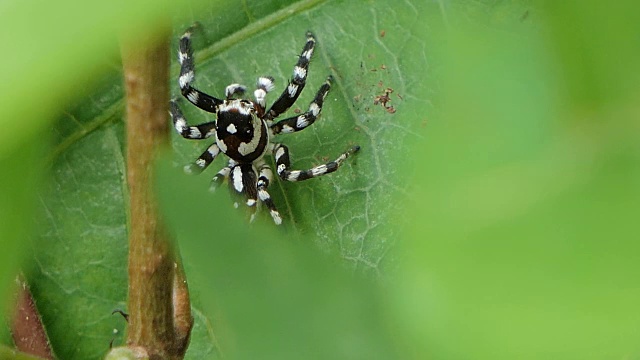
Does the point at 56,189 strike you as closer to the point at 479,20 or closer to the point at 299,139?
the point at 299,139

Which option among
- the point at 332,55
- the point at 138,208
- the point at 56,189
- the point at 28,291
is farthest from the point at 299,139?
the point at 138,208

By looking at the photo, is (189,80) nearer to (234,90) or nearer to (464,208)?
(234,90)

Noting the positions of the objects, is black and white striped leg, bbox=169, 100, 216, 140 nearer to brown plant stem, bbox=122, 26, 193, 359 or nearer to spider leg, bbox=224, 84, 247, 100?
spider leg, bbox=224, 84, 247, 100

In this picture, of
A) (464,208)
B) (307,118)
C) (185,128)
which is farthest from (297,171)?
(464,208)

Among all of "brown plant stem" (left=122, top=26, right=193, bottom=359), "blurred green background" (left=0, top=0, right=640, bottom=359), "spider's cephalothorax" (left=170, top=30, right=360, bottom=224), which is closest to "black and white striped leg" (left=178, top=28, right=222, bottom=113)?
"spider's cephalothorax" (left=170, top=30, right=360, bottom=224)

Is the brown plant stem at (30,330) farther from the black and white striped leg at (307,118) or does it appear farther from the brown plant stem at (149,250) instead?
the black and white striped leg at (307,118)

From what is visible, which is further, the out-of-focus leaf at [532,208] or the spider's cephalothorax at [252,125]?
the spider's cephalothorax at [252,125]

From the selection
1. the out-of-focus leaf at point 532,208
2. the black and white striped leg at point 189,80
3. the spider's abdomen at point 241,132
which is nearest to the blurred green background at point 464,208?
the out-of-focus leaf at point 532,208
